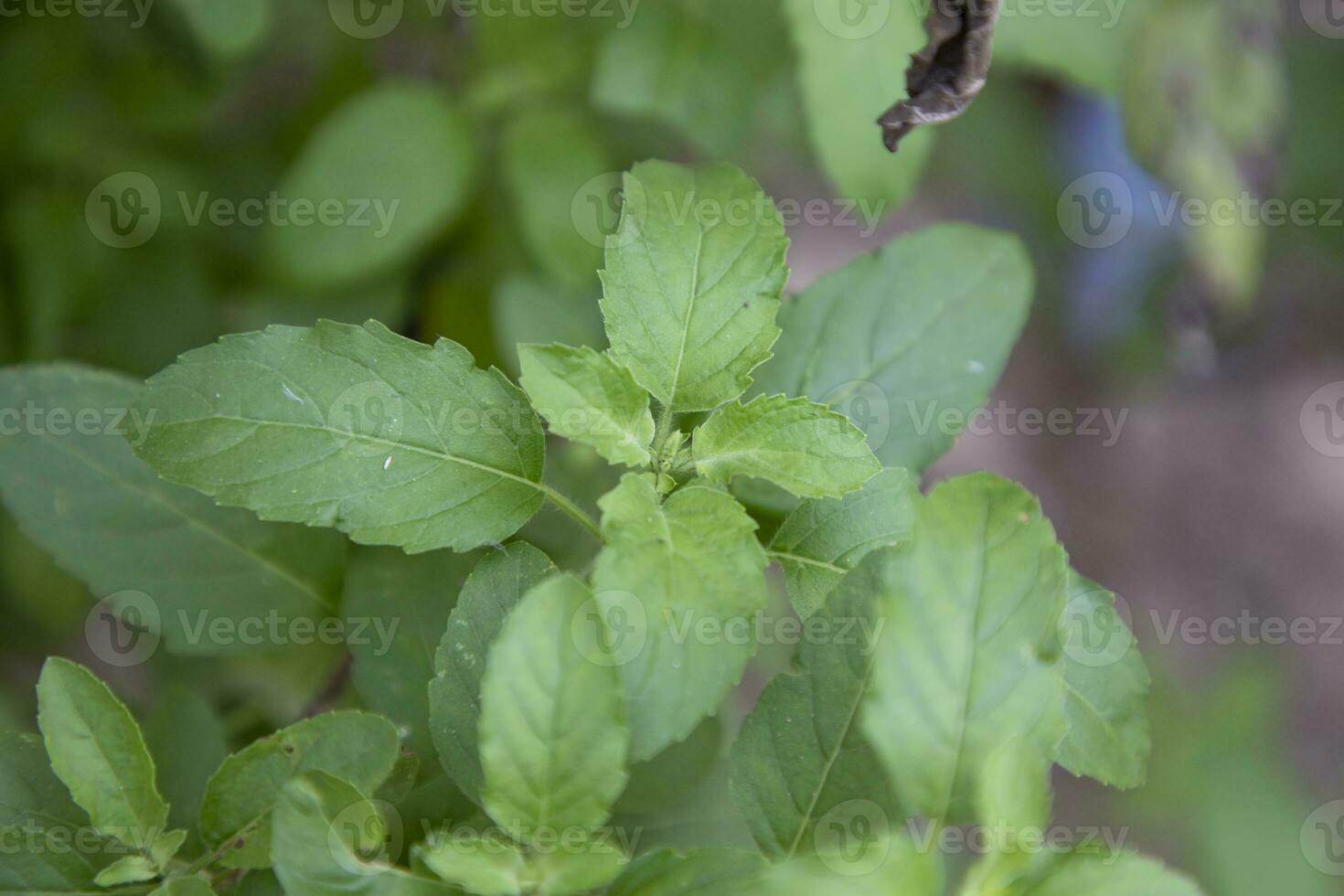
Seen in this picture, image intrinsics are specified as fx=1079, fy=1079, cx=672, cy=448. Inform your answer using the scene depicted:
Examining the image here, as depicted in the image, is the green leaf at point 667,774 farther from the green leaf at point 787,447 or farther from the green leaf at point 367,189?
the green leaf at point 367,189

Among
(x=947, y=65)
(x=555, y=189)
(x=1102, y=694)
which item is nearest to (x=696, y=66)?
(x=555, y=189)

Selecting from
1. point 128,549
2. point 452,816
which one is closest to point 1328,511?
point 452,816

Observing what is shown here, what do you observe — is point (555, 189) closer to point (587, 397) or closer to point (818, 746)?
point (587, 397)

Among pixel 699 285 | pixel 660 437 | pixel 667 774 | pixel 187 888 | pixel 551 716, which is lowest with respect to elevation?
pixel 667 774

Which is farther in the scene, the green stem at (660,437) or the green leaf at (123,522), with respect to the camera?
the green leaf at (123,522)

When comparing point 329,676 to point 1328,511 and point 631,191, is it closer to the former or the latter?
point 631,191

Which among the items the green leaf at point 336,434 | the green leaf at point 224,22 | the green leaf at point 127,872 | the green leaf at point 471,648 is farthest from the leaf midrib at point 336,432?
the green leaf at point 224,22
